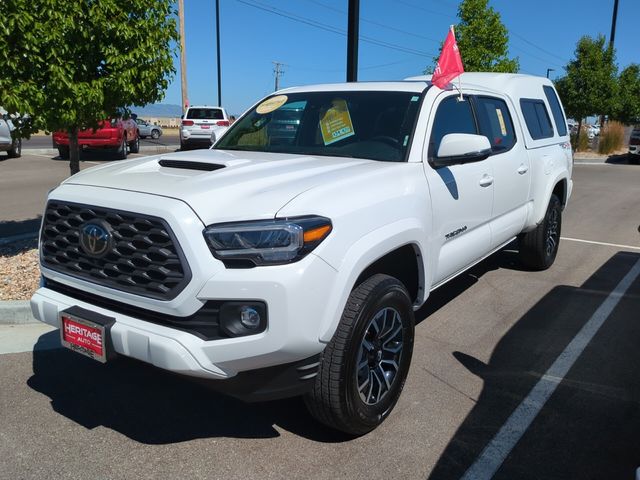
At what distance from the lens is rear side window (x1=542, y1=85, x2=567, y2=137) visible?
261 inches

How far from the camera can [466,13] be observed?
19547 mm

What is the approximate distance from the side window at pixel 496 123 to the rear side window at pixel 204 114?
63.0ft

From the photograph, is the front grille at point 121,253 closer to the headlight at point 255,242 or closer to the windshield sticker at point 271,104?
the headlight at point 255,242

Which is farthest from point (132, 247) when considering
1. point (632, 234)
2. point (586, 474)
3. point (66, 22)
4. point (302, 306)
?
point (632, 234)

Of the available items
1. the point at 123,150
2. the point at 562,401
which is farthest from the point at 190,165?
the point at 123,150

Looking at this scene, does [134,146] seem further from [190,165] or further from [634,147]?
[634,147]

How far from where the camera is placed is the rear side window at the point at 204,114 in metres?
23.1

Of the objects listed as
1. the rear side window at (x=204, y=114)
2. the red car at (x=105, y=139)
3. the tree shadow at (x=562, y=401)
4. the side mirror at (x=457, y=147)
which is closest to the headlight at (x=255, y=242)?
the tree shadow at (x=562, y=401)

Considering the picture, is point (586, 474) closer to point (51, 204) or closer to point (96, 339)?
point (96, 339)

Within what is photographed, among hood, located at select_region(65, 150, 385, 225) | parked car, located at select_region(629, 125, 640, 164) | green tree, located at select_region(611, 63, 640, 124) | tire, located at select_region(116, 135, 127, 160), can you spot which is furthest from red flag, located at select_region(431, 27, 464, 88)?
green tree, located at select_region(611, 63, 640, 124)

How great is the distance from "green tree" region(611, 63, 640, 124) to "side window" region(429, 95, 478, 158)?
31.3m

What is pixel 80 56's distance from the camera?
5.29 metres

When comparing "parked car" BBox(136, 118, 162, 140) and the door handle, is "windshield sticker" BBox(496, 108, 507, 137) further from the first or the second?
"parked car" BBox(136, 118, 162, 140)

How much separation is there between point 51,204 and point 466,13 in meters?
19.2
